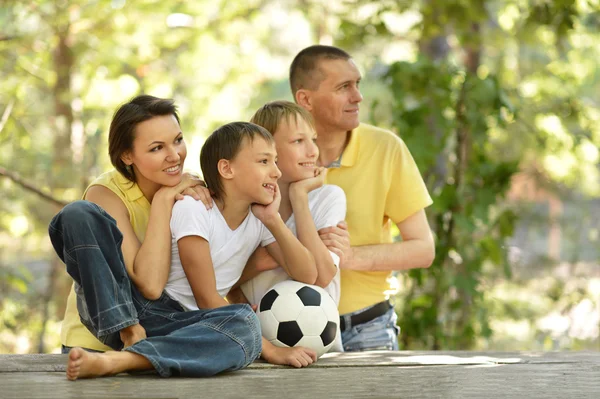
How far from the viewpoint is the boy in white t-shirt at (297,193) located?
340 cm

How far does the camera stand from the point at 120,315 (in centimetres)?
289

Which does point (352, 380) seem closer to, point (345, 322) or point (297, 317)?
point (297, 317)

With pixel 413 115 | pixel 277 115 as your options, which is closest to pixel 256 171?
pixel 277 115

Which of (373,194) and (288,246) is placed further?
(373,194)

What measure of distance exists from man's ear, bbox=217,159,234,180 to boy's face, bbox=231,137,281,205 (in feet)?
0.06

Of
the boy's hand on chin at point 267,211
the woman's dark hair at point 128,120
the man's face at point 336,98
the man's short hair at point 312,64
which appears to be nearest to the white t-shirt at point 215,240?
the boy's hand on chin at point 267,211

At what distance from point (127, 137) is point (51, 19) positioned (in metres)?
4.91

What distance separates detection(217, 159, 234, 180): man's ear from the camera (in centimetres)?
328

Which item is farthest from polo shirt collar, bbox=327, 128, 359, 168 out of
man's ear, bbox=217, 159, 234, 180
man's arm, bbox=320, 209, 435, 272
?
man's ear, bbox=217, 159, 234, 180

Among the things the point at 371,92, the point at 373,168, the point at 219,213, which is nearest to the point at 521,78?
the point at 371,92

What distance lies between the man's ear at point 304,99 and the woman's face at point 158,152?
2.94ft

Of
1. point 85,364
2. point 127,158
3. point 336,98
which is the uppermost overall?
point 336,98

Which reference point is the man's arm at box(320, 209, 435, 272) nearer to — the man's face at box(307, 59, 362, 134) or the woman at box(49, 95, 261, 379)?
the man's face at box(307, 59, 362, 134)

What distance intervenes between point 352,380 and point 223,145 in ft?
3.48
